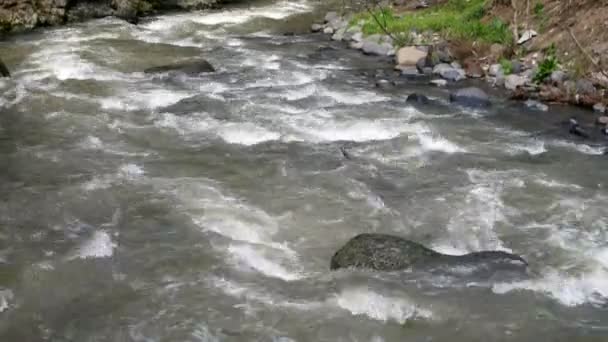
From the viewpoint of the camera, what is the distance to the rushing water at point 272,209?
207 inches

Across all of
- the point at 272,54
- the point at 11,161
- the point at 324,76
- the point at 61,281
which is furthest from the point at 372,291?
the point at 272,54

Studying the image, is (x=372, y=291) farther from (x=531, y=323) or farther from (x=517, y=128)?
(x=517, y=128)

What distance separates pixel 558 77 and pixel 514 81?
74 centimetres

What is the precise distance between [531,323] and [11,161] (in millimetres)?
6246

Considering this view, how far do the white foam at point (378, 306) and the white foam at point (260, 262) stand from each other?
1.75 feet

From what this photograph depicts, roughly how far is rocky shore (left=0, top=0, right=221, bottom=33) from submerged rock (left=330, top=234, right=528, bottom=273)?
13.7 meters

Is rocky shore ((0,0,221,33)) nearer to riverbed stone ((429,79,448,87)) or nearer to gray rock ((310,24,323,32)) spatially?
gray rock ((310,24,323,32))

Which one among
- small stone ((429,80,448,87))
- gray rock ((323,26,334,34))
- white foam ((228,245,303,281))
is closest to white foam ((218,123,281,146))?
white foam ((228,245,303,281))

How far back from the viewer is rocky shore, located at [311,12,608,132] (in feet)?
35.0

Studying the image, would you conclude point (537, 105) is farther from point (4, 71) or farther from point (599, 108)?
point (4, 71)

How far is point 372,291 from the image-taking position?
555cm

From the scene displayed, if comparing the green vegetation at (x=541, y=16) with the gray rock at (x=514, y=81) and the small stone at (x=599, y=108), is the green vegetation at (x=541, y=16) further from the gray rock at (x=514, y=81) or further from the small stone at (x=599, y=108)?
the small stone at (x=599, y=108)

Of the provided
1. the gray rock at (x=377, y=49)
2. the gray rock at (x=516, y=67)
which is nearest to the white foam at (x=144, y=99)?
the gray rock at (x=377, y=49)

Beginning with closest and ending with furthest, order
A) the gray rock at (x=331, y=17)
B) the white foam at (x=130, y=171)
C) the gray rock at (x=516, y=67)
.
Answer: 1. the white foam at (x=130, y=171)
2. the gray rock at (x=516, y=67)
3. the gray rock at (x=331, y=17)
